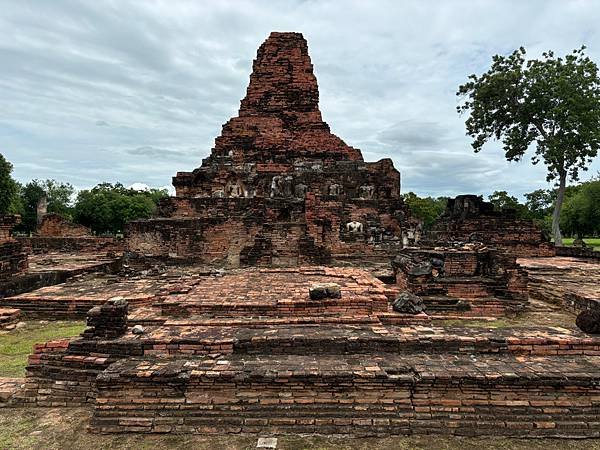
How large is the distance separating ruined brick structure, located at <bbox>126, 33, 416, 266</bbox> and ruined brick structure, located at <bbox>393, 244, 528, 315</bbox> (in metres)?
4.16

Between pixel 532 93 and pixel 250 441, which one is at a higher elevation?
pixel 532 93

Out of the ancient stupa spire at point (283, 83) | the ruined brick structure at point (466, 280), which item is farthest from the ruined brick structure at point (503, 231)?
the ancient stupa spire at point (283, 83)

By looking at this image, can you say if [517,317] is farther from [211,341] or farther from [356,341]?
[211,341]

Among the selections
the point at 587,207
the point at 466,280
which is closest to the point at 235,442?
the point at 466,280

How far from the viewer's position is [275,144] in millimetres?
19000

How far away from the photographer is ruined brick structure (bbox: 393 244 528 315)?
6.56 meters

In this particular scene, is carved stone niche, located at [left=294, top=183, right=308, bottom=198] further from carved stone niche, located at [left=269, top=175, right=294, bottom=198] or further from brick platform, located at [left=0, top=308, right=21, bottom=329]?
brick platform, located at [left=0, top=308, right=21, bottom=329]

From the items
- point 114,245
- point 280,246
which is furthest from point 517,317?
point 114,245

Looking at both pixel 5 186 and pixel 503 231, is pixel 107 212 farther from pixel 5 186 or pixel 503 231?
pixel 503 231

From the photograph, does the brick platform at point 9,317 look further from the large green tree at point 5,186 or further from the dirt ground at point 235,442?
the large green tree at point 5,186

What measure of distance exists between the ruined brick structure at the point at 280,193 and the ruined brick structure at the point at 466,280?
4156 mm

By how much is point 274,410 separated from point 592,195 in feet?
103

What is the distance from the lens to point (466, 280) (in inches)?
272

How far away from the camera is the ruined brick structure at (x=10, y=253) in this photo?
7.79m
